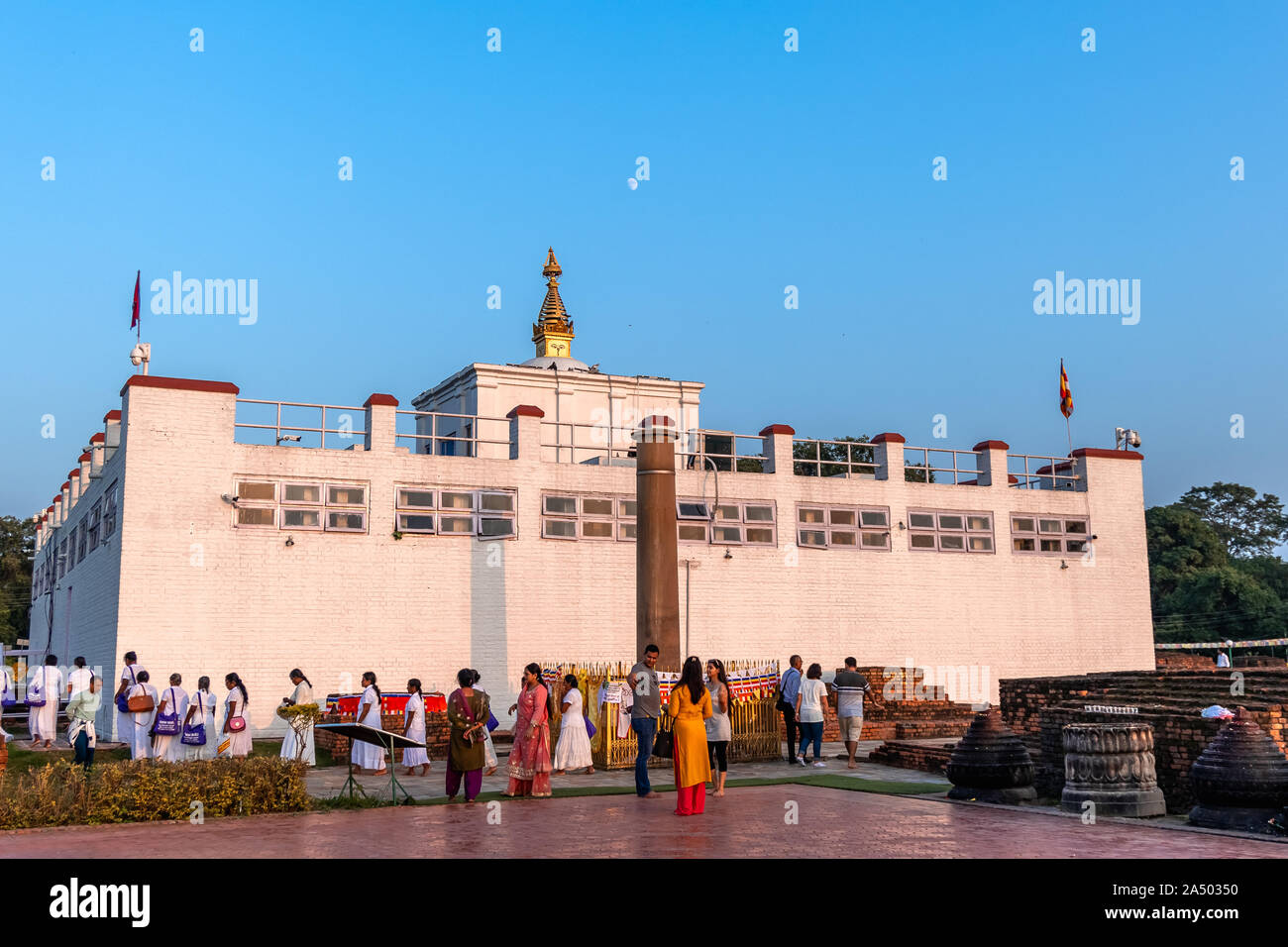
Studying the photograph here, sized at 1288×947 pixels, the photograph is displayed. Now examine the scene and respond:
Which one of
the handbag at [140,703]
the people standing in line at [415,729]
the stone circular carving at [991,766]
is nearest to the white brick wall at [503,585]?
the handbag at [140,703]

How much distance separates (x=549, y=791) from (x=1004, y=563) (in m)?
21.0

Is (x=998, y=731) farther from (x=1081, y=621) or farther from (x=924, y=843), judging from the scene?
(x=1081, y=621)

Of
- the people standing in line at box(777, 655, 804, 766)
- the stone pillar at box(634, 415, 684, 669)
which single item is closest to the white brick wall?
the stone pillar at box(634, 415, 684, 669)

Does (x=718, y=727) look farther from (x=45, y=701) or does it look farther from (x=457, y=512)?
(x=45, y=701)

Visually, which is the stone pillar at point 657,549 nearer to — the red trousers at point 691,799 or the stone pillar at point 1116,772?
the red trousers at point 691,799

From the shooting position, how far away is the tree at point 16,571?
208 feet

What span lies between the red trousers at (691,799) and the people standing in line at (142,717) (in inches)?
381

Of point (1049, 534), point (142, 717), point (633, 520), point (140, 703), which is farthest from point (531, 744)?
point (1049, 534)

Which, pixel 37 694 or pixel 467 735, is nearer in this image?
pixel 467 735

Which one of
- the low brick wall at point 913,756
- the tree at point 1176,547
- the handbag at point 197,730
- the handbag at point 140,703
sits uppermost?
the tree at point 1176,547

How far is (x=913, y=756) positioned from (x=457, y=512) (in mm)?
12948

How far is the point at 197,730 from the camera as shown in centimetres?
1852
